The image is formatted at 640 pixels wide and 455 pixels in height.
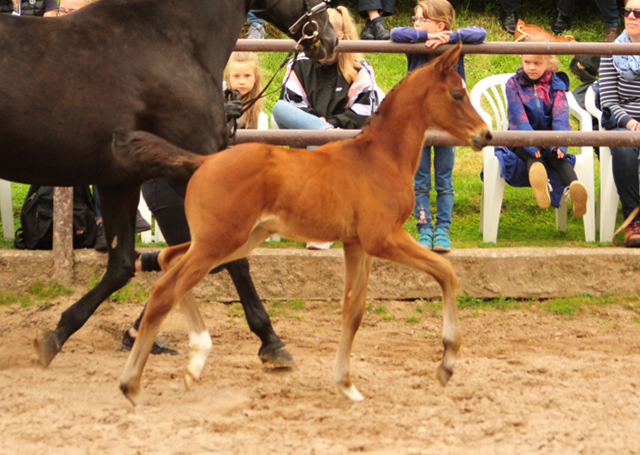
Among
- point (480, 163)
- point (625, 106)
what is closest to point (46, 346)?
point (625, 106)

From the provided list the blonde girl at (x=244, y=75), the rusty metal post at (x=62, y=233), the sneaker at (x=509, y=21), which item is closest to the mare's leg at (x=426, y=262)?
the blonde girl at (x=244, y=75)

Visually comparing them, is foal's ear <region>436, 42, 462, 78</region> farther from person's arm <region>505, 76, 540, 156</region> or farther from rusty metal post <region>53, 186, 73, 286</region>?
rusty metal post <region>53, 186, 73, 286</region>

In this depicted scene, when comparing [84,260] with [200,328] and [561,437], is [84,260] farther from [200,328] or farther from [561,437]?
[561,437]

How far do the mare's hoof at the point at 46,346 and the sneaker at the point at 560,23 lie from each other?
842 cm

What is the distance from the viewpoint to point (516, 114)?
5770 mm

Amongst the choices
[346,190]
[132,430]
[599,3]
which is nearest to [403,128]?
[346,190]

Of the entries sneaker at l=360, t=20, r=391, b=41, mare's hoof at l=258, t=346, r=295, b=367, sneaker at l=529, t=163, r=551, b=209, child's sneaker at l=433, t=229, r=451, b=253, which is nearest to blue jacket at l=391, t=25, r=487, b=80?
sneaker at l=529, t=163, r=551, b=209

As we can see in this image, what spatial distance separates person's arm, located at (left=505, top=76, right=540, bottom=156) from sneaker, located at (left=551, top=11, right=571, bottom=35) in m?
5.00

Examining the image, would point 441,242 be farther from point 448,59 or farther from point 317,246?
point 448,59

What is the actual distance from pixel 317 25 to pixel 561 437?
240 cm

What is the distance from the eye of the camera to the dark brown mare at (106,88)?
3.48 meters

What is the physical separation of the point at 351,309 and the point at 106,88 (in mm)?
1520

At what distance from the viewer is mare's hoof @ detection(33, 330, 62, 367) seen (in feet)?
12.8

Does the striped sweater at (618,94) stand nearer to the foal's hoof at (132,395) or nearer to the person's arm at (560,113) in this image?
the person's arm at (560,113)
